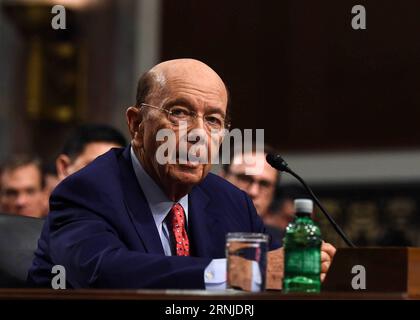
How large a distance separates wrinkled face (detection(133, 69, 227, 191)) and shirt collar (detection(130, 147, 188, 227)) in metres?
0.03

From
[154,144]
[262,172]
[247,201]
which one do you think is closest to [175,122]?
[154,144]

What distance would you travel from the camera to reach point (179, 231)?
2.75 m

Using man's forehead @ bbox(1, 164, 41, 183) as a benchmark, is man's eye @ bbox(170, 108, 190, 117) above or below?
above

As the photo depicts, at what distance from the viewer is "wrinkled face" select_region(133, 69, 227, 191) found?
272 centimetres

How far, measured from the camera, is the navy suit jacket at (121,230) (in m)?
2.34

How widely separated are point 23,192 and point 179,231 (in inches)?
94.0

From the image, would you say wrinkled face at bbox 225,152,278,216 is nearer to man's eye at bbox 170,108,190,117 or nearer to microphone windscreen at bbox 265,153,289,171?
man's eye at bbox 170,108,190,117

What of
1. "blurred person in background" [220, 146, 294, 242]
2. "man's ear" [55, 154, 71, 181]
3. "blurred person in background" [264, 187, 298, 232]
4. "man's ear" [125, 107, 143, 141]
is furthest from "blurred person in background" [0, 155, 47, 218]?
"man's ear" [125, 107, 143, 141]

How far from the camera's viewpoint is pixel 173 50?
8633mm

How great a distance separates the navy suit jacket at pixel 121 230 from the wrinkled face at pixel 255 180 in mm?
1664

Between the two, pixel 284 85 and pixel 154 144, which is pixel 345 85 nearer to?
pixel 284 85

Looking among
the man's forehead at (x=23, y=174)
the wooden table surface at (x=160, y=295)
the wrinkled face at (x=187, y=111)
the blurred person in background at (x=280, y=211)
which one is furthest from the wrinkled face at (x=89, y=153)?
the wooden table surface at (x=160, y=295)

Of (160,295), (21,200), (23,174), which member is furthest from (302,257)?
(23,174)
